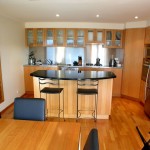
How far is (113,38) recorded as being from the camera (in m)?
5.16

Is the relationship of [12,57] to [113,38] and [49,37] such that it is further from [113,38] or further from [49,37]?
[113,38]

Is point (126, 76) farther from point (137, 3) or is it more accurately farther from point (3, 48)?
point (3, 48)

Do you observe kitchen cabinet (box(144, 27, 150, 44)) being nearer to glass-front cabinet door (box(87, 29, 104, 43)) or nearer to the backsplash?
the backsplash

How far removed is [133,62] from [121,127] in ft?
7.55

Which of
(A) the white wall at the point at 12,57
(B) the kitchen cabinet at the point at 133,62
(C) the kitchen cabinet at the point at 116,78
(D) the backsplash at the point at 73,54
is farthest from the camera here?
(D) the backsplash at the point at 73,54

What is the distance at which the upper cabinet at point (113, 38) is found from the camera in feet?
16.8

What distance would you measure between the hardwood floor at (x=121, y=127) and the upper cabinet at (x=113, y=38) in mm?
1969

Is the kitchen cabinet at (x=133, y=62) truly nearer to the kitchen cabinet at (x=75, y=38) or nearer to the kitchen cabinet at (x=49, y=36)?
the kitchen cabinet at (x=75, y=38)

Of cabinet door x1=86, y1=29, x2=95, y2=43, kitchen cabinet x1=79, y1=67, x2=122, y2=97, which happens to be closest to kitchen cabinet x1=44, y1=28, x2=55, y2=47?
cabinet door x1=86, y1=29, x2=95, y2=43

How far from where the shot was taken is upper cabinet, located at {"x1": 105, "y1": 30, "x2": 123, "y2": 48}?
512 cm

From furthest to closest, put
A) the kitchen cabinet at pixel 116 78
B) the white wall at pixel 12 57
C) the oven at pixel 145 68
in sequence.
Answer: the kitchen cabinet at pixel 116 78 < the oven at pixel 145 68 < the white wall at pixel 12 57

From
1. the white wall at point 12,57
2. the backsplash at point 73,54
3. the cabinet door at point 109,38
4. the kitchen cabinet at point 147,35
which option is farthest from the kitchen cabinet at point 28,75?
the kitchen cabinet at point 147,35

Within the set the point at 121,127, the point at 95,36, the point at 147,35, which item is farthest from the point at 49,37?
the point at 121,127

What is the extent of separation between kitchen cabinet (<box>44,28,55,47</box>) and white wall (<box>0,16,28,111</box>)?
2.45 ft
